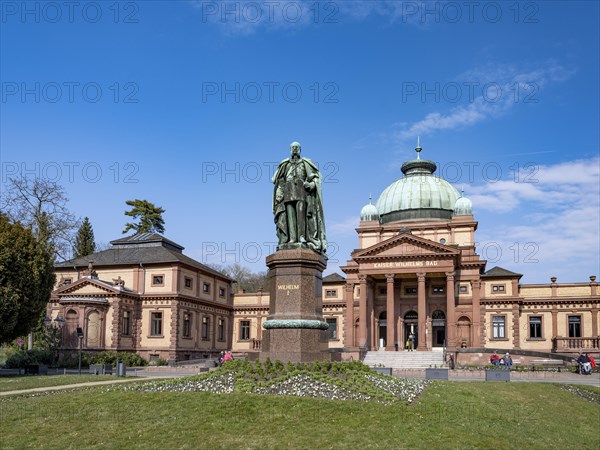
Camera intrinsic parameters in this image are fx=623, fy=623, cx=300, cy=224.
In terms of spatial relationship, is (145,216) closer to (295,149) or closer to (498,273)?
(498,273)

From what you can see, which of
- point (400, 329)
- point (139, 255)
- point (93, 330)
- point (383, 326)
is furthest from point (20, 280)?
point (383, 326)

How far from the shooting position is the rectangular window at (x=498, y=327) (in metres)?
61.2

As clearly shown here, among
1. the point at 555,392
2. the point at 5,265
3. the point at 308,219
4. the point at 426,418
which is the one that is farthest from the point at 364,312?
the point at 426,418

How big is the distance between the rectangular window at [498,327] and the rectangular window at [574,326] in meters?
6.19

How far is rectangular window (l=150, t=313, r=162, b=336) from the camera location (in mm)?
57250

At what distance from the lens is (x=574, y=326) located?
6038 centimetres

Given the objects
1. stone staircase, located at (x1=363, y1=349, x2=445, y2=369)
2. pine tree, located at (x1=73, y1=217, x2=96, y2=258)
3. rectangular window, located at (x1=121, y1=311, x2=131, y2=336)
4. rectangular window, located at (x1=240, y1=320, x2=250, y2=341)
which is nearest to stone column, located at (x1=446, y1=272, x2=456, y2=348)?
stone staircase, located at (x1=363, y1=349, x2=445, y2=369)

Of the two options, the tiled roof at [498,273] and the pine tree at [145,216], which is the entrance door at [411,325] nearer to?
the tiled roof at [498,273]

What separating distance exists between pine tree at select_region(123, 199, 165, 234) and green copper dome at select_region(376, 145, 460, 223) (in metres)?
33.9

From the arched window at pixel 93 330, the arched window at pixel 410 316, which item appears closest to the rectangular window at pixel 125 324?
the arched window at pixel 93 330

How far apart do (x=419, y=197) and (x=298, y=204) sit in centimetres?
5149

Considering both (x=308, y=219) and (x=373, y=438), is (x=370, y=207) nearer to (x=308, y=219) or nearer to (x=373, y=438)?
(x=308, y=219)

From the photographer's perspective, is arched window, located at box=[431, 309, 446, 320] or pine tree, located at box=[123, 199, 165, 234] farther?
pine tree, located at box=[123, 199, 165, 234]

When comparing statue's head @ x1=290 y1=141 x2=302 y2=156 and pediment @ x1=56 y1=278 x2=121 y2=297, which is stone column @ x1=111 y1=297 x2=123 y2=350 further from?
statue's head @ x1=290 y1=141 x2=302 y2=156
